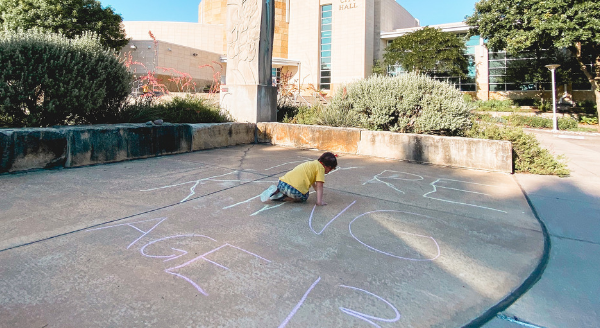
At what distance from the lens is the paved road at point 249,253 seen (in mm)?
2035

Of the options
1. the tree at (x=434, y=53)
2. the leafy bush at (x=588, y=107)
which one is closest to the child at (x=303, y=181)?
the tree at (x=434, y=53)

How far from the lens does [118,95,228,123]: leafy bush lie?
782 cm

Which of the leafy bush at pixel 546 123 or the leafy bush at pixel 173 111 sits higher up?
the leafy bush at pixel 546 123

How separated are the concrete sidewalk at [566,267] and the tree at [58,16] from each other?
27.3 m

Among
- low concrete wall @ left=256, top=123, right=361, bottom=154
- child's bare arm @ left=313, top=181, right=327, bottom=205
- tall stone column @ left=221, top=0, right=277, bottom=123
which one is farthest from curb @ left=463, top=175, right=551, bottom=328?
tall stone column @ left=221, top=0, right=277, bottom=123

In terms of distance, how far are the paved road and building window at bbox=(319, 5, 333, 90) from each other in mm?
32990

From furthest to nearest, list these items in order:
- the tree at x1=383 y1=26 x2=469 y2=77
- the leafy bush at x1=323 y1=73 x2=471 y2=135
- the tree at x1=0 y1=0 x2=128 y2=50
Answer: the tree at x1=383 y1=26 x2=469 y2=77 < the tree at x1=0 y1=0 x2=128 y2=50 < the leafy bush at x1=323 y1=73 x2=471 y2=135

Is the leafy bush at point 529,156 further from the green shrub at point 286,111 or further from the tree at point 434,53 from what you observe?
the tree at point 434,53

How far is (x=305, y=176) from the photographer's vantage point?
4.08 m

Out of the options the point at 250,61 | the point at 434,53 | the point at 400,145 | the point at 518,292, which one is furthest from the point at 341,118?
the point at 434,53

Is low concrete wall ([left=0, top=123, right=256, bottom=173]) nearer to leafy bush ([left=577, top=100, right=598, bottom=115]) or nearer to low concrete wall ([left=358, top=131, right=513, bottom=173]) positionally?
low concrete wall ([left=358, top=131, right=513, bottom=173])

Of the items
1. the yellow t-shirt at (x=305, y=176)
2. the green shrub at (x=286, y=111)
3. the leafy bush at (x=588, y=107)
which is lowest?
the yellow t-shirt at (x=305, y=176)

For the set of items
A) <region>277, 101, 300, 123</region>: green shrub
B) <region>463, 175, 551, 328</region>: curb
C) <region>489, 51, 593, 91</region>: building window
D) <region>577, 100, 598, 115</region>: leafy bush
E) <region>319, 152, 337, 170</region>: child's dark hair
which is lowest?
<region>463, 175, 551, 328</region>: curb

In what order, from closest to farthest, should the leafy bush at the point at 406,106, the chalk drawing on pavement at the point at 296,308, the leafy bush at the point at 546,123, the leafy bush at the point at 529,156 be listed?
1. the chalk drawing on pavement at the point at 296,308
2. the leafy bush at the point at 529,156
3. the leafy bush at the point at 406,106
4. the leafy bush at the point at 546,123
